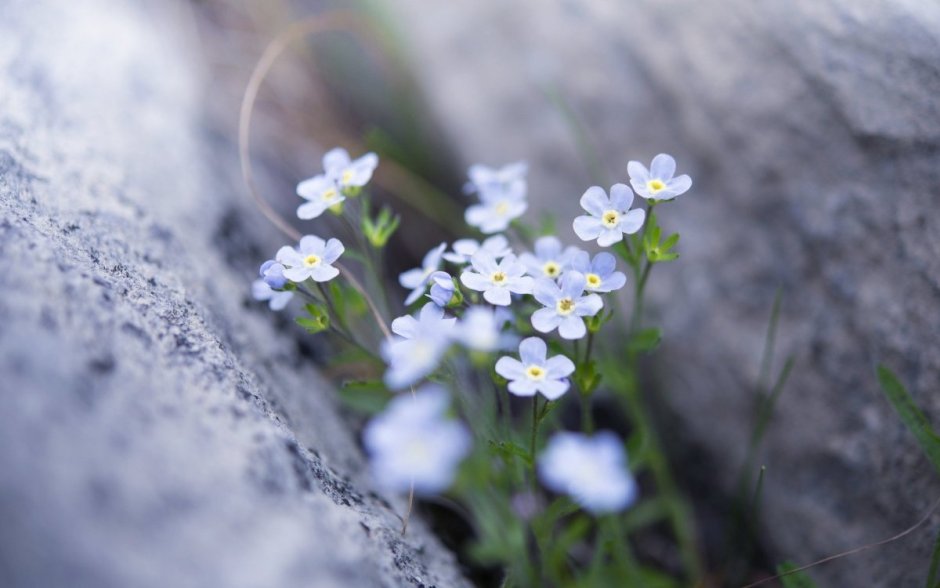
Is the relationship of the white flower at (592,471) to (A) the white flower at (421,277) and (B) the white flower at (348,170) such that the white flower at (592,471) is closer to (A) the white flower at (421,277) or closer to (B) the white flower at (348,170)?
(A) the white flower at (421,277)

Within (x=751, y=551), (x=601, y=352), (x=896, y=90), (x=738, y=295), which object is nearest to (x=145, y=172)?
(x=601, y=352)

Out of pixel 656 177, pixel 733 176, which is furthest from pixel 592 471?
pixel 733 176

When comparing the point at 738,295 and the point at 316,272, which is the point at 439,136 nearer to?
the point at 738,295

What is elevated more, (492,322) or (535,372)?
(492,322)

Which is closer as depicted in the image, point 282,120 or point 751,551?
point 751,551

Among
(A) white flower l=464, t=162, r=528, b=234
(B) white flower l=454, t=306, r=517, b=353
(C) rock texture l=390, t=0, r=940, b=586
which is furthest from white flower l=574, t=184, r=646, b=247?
(C) rock texture l=390, t=0, r=940, b=586

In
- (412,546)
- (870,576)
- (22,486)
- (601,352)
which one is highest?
(22,486)

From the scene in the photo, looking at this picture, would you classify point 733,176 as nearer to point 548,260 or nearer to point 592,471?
point 548,260
